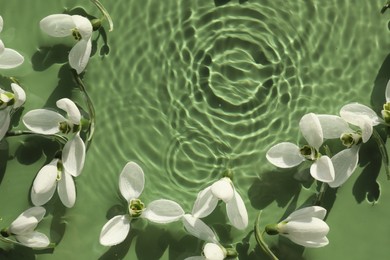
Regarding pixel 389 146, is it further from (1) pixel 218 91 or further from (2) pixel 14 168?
(2) pixel 14 168

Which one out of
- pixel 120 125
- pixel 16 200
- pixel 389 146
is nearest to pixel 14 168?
pixel 16 200

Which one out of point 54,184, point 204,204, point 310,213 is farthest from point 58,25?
point 310,213

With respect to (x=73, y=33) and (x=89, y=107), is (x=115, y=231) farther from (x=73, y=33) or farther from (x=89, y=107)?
(x=73, y=33)

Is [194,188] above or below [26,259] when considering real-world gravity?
above

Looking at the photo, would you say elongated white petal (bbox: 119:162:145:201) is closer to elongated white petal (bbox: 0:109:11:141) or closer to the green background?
the green background

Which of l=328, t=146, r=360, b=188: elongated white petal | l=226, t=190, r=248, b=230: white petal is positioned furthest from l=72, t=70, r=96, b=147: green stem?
l=328, t=146, r=360, b=188: elongated white petal

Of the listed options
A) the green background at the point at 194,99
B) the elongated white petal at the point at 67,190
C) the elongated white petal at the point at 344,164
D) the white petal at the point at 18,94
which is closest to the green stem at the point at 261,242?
the green background at the point at 194,99
